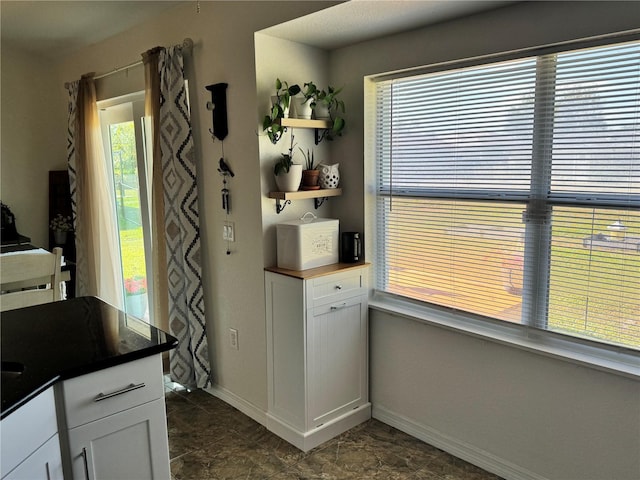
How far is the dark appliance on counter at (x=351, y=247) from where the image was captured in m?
2.76

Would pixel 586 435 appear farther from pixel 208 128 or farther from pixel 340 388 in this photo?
pixel 208 128

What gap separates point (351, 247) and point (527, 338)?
1014 mm

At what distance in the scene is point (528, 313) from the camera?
224cm

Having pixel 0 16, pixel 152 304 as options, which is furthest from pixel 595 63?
pixel 0 16

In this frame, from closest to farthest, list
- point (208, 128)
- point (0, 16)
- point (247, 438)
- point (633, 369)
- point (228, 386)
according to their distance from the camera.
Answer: point (633, 369) < point (247, 438) < point (208, 128) < point (228, 386) < point (0, 16)

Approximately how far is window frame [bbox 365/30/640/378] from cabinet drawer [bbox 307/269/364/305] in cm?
17

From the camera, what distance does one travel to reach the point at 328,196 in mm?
2807

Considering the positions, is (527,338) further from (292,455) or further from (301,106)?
(301,106)

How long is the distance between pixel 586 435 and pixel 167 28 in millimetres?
3097

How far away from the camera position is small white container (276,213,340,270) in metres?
2.58

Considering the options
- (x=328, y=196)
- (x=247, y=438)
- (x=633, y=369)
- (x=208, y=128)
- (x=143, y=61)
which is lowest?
(x=247, y=438)

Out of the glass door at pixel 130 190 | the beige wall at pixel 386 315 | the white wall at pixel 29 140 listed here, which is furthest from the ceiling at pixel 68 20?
the glass door at pixel 130 190

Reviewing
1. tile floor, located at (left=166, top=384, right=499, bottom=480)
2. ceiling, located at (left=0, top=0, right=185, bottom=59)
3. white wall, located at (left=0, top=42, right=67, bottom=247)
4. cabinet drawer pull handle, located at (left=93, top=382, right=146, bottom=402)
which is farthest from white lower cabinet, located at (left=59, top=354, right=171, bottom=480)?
white wall, located at (left=0, top=42, right=67, bottom=247)

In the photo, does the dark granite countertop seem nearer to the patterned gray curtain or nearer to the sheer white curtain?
the patterned gray curtain
